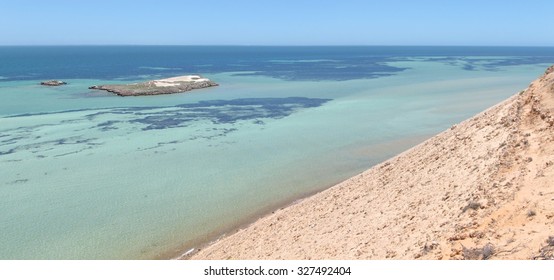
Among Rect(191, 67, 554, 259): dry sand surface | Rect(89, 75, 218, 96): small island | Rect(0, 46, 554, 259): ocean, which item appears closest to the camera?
Rect(191, 67, 554, 259): dry sand surface

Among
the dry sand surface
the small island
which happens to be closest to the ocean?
the small island

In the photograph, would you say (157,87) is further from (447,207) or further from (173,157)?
(447,207)

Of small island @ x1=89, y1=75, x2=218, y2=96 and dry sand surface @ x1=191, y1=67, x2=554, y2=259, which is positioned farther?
small island @ x1=89, y1=75, x2=218, y2=96

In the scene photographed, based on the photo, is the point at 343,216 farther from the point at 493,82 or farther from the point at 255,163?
the point at 493,82

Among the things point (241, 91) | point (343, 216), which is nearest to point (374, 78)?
point (241, 91)

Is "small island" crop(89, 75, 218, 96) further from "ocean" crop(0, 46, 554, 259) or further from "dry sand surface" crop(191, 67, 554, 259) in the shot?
"dry sand surface" crop(191, 67, 554, 259)

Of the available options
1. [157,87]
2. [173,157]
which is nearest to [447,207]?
[173,157]

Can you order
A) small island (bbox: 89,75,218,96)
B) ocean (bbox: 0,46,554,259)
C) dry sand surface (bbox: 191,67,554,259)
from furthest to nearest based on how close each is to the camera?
small island (bbox: 89,75,218,96) → ocean (bbox: 0,46,554,259) → dry sand surface (bbox: 191,67,554,259)
